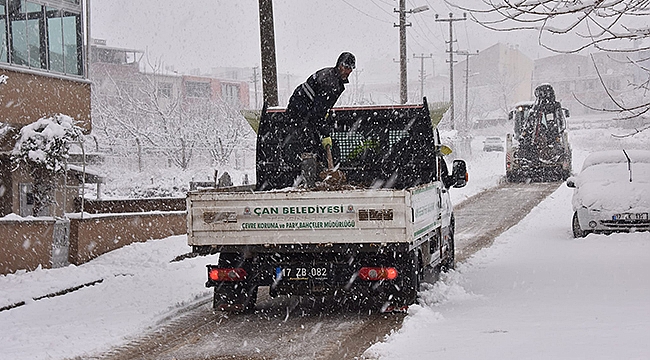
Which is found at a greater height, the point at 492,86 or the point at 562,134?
the point at 492,86

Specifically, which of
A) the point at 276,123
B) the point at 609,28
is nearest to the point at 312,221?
the point at 276,123

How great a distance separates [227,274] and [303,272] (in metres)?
0.88

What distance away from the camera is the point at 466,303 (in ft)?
29.9

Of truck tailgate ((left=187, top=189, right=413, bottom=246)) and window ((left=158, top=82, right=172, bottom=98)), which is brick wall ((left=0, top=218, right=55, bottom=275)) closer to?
truck tailgate ((left=187, top=189, right=413, bottom=246))

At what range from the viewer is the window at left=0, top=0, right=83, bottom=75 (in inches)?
619

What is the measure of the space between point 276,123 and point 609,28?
4.18m

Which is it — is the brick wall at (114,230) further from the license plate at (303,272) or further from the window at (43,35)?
Result: the license plate at (303,272)

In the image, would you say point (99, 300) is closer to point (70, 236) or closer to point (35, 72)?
point (70, 236)

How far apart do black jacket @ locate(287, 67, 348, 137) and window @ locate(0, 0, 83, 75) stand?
317 inches

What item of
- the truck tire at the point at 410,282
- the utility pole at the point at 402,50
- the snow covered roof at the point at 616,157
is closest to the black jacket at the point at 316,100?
the truck tire at the point at 410,282

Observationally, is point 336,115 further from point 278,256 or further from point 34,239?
point 34,239

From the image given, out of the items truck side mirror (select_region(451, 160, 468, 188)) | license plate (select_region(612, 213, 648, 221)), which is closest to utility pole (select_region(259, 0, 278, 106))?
truck side mirror (select_region(451, 160, 468, 188))

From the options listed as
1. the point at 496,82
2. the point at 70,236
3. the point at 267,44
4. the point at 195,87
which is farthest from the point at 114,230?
the point at 496,82

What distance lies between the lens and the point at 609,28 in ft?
27.6
